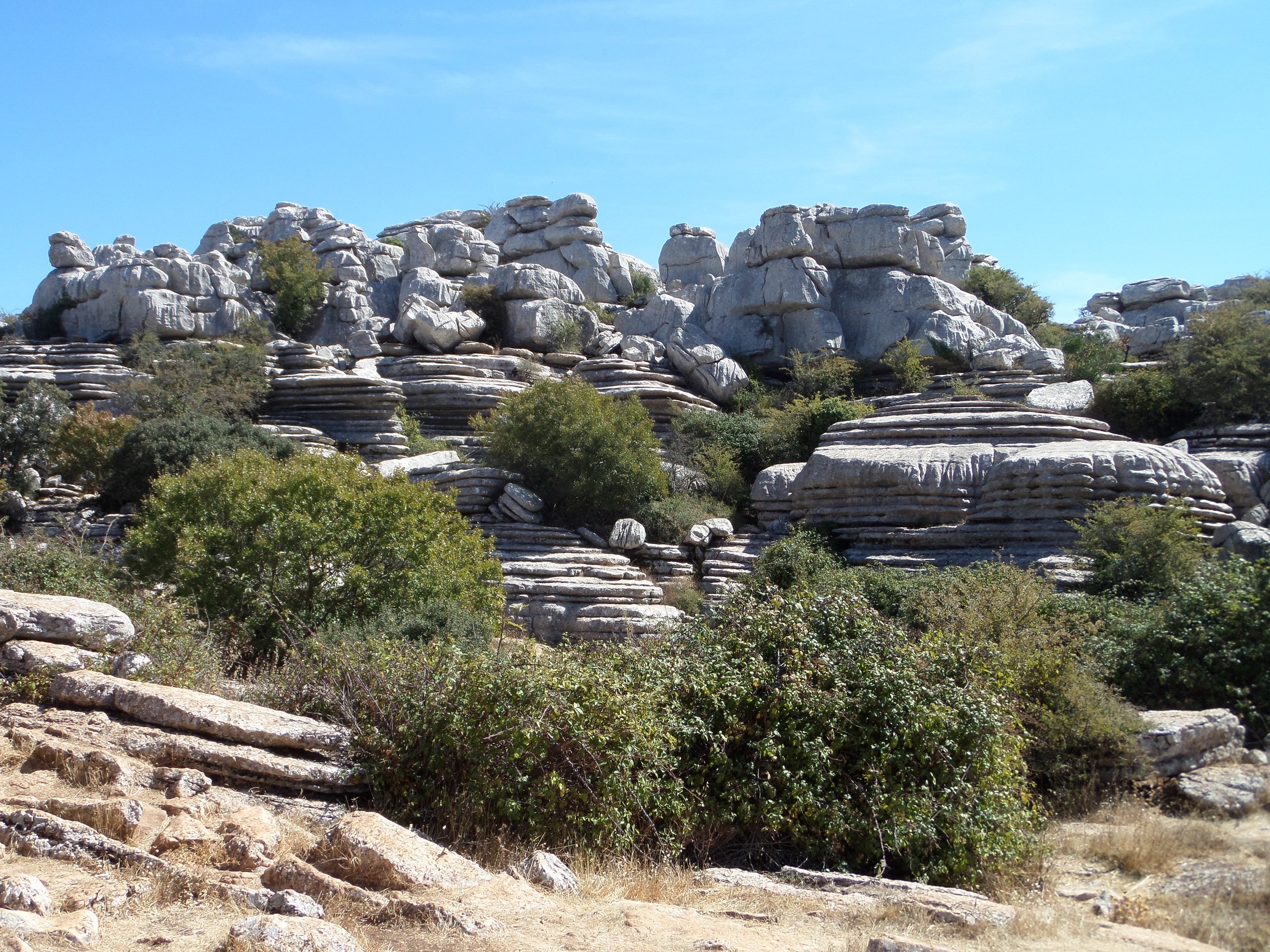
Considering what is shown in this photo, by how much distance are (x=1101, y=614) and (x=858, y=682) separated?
6.98 m

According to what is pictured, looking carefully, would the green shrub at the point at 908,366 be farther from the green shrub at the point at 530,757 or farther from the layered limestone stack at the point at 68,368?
the layered limestone stack at the point at 68,368

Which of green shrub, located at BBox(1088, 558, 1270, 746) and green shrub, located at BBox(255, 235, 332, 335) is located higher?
green shrub, located at BBox(255, 235, 332, 335)

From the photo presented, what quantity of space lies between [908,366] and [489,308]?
15688 mm

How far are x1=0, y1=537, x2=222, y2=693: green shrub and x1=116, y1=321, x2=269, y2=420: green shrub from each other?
603 inches

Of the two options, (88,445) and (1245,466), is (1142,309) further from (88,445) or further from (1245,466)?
(88,445)

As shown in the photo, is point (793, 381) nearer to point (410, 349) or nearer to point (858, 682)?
point (410, 349)

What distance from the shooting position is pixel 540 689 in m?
6.43

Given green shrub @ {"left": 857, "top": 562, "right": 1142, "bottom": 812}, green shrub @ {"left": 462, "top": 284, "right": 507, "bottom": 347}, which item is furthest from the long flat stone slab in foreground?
green shrub @ {"left": 462, "top": 284, "right": 507, "bottom": 347}

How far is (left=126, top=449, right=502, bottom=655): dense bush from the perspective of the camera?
1141 cm

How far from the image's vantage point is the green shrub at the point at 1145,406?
79.3 ft

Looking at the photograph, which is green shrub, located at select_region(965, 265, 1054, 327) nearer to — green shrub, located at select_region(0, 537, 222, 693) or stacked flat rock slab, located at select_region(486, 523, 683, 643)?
stacked flat rock slab, located at select_region(486, 523, 683, 643)

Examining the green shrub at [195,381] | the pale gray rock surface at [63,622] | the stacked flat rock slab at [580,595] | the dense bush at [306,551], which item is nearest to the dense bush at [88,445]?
the green shrub at [195,381]

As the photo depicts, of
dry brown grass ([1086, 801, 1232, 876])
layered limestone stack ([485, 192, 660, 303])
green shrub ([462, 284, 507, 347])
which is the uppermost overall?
layered limestone stack ([485, 192, 660, 303])

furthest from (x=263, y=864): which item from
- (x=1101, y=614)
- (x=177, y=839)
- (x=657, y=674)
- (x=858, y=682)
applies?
(x=1101, y=614)
